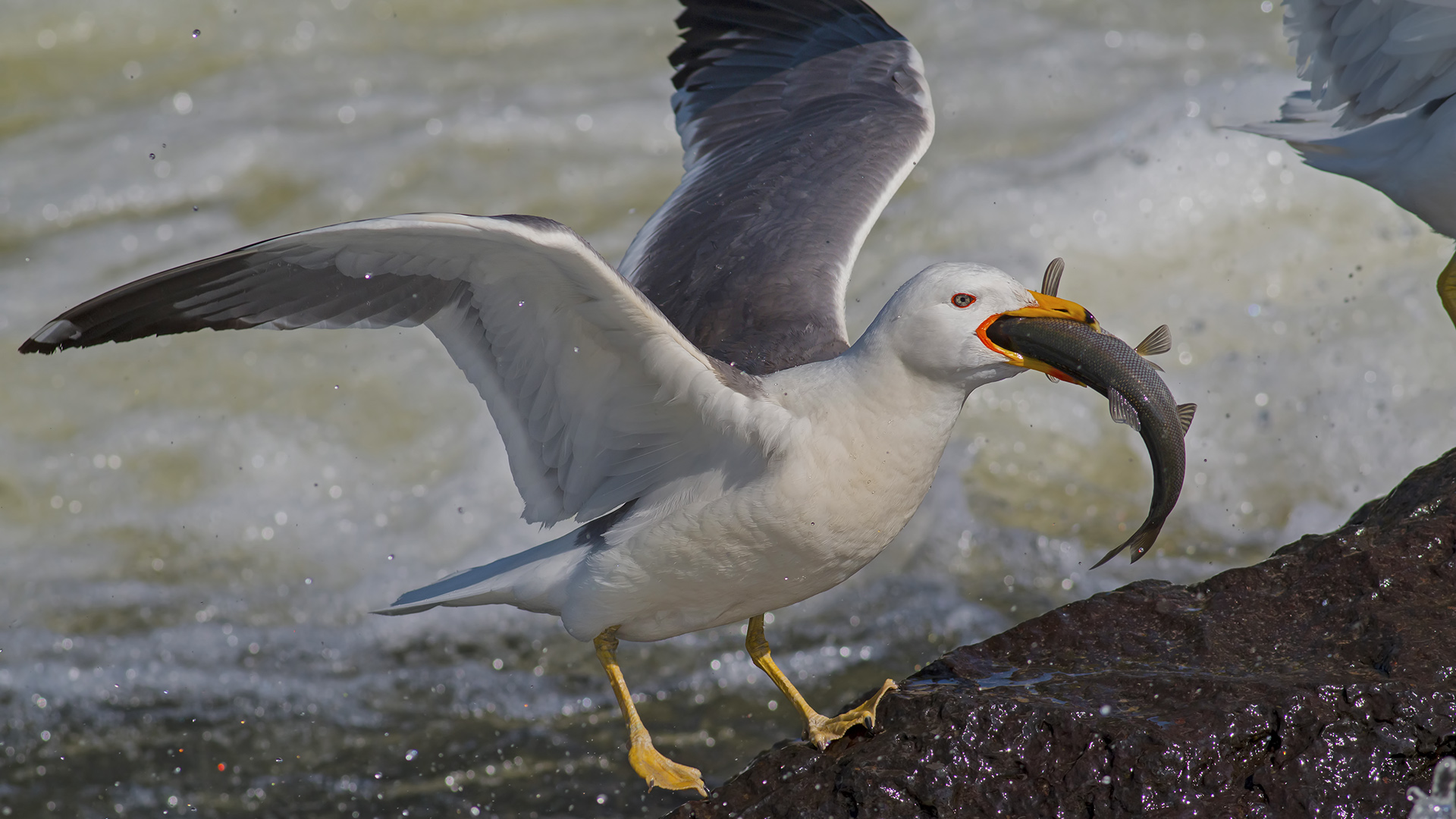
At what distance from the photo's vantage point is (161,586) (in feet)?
21.1

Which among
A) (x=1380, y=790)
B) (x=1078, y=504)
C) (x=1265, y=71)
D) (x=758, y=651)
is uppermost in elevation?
(x=1380, y=790)

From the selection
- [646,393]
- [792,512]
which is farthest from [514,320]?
[792,512]

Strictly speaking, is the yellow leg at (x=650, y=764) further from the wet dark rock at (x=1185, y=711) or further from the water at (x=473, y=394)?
the water at (x=473, y=394)

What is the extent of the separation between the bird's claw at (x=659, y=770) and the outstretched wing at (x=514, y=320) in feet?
1.90

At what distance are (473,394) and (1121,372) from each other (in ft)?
16.6

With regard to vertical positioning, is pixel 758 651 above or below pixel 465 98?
above

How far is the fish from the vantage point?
2.86m

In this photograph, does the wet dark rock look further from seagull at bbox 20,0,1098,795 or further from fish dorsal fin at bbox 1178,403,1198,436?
fish dorsal fin at bbox 1178,403,1198,436

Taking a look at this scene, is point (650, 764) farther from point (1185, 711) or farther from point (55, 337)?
point (55, 337)

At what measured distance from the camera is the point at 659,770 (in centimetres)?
339

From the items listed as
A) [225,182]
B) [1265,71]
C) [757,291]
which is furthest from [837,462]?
[1265,71]

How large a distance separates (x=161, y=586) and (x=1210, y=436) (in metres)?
5.00

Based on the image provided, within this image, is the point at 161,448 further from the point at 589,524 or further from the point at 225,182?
the point at 589,524

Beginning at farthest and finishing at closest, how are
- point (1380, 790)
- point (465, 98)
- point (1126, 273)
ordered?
point (465, 98) → point (1126, 273) → point (1380, 790)
